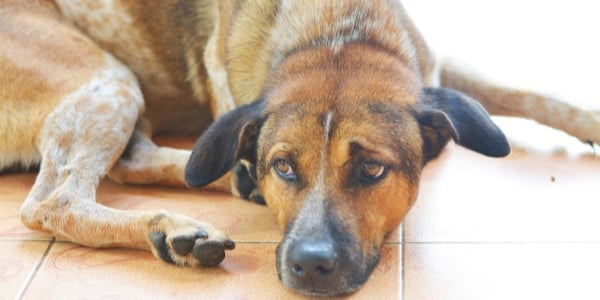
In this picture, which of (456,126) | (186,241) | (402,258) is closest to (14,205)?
(186,241)

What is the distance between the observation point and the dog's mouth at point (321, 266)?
2.73 m

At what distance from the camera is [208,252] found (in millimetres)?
3076

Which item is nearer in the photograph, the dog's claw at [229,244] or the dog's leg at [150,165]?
the dog's claw at [229,244]

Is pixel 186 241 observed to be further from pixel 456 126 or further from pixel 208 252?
pixel 456 126

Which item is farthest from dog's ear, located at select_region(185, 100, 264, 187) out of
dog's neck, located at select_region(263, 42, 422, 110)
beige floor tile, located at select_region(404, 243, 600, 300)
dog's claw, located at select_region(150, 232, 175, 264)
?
beige floor tile, located at select_region(404, 243, 600, 300)

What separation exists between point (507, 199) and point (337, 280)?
3.37 feet

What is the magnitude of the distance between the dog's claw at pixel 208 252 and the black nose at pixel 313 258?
0.38m

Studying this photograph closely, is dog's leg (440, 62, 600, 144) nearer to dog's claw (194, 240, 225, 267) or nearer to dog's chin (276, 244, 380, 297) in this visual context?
dog's chin (276, 244, 380, 297)

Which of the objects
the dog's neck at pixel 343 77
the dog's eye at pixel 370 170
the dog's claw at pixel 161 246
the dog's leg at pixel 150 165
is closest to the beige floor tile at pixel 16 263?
the dog's claw at pixel 161 246

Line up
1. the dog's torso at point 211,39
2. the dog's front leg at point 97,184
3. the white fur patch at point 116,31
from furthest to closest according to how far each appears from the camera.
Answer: the white fur patch at point 116,31
the dog's torso at point 211,39
the dog's front leg at point 97,184

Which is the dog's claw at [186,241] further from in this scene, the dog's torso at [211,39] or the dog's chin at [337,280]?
the dog's torso at [211,39]

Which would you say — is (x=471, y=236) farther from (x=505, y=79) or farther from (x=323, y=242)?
(x=505, y=79)

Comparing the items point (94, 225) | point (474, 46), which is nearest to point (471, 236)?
point (94, 225)

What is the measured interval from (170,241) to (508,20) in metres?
2.72
